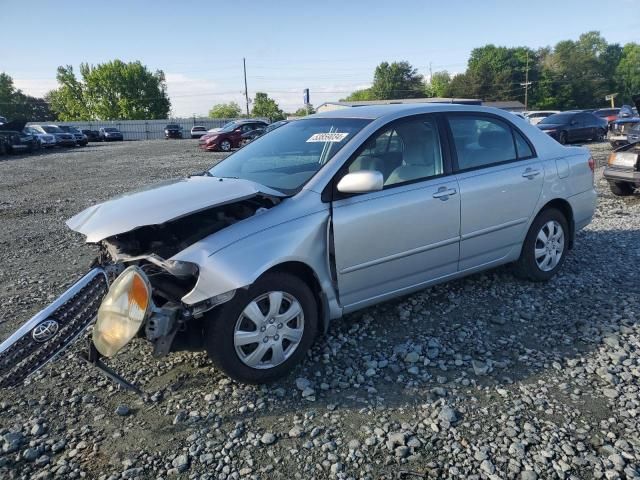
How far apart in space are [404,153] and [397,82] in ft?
366

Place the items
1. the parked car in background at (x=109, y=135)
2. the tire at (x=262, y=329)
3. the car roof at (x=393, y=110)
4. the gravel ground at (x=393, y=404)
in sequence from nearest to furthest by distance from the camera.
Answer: the gravel ground at (x=393, y=404) < the tire at (x=262, y=329) < the car roof at (x=393, y=110) < the parked car in background at (x=109, y=135)

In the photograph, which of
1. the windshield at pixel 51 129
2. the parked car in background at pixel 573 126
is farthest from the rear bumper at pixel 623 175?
the windshield at pixel 51 129

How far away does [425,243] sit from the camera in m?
3.82

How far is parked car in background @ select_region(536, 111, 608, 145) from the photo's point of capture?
20609 millimetres

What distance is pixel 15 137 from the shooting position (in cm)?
2412

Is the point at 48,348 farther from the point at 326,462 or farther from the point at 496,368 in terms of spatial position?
the point at 496,368

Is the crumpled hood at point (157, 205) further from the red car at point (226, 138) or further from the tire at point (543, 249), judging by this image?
the red car at point (226, 138)

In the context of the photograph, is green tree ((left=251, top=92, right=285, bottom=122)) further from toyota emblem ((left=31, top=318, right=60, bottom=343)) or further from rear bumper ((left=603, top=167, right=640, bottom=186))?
toyota emblem ((left=31, top=318, right=60, bottom=343))

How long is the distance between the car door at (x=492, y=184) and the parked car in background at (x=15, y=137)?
25279 millimetres

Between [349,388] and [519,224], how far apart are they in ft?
7.68

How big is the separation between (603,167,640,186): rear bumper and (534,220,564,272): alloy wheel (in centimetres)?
460

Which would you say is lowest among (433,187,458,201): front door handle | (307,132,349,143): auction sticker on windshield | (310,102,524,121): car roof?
(433,187,458,201): front door handle

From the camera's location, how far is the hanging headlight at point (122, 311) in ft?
8.80

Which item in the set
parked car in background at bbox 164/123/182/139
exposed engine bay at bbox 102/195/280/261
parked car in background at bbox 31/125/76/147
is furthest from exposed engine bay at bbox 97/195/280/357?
parked car in background at bbox 164/123/182/139
